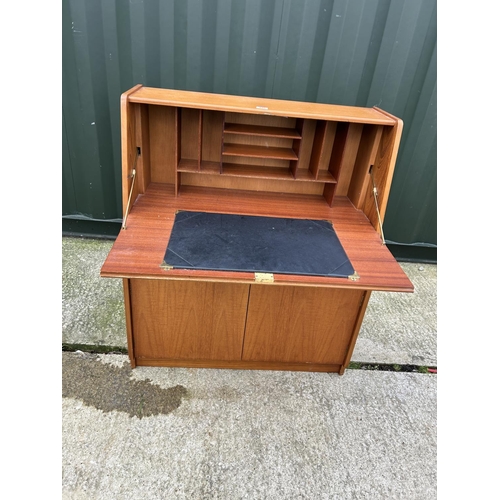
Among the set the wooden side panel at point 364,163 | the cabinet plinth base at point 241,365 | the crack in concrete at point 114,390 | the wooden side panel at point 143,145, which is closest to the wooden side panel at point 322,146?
the wooden side panel at point 364,163

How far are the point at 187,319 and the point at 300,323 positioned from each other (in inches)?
23.1

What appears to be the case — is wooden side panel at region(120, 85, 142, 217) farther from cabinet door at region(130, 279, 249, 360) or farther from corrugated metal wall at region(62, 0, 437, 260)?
corrugated metal wall at region(62, 0, 437, 260)

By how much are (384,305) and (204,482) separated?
5.77 ft

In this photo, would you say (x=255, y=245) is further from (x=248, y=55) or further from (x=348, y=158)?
(x=248, y=55)

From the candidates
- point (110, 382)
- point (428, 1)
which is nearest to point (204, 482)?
point (110, 382)

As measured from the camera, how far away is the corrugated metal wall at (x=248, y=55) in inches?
96.1

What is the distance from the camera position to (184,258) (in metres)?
→ 1.61

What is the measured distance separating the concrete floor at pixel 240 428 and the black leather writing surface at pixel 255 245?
0.82 meters

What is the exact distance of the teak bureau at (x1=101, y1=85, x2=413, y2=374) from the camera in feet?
5.95

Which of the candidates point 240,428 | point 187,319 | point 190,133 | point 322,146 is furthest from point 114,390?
point 322,146

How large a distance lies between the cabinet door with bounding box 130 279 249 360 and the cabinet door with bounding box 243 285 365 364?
0.08 m

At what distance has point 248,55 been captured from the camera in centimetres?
254

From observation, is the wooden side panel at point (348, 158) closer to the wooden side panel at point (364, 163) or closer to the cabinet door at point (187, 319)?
the wooden side panel at point (364, 163)

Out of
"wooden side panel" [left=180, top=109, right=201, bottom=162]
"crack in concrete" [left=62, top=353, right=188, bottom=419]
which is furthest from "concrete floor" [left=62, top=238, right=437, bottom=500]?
"wooden side panel" [left=180, top=109, right=201, bottom=162]
